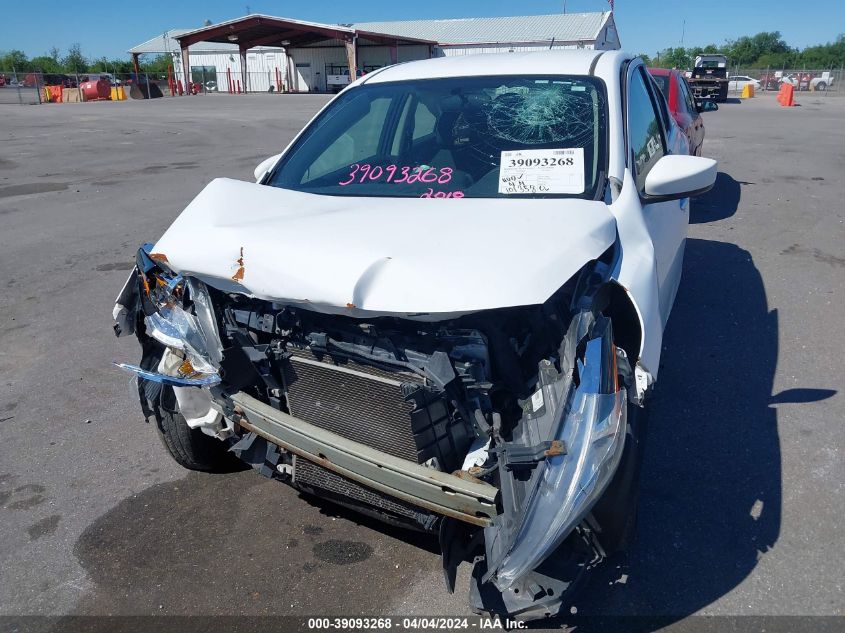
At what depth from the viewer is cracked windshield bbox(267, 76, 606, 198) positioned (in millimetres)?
3182

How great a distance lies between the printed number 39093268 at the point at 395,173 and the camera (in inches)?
131

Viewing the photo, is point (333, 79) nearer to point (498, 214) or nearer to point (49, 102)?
point (49, 102)

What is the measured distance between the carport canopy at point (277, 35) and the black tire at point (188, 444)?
4031 cm

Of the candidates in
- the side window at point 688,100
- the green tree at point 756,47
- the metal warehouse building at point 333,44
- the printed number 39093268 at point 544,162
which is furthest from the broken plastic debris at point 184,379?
the green tree at point 756,47

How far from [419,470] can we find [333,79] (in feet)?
160

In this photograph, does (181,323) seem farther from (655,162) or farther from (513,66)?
(655,162)

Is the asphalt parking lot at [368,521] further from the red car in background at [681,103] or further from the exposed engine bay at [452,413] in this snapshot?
the red car in background at [681,103]

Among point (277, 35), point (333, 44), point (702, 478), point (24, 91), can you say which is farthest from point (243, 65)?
point (702, 478)

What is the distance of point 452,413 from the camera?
2.35 meters

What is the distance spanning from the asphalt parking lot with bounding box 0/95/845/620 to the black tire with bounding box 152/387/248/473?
0.10m

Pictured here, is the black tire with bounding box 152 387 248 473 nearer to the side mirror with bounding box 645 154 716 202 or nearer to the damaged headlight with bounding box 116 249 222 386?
the damaged headlight with bounding box 116 249 222 386

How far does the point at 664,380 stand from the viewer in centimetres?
427

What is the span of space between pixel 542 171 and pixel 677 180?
609mm

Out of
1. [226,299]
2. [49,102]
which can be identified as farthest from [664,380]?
[49,102]
